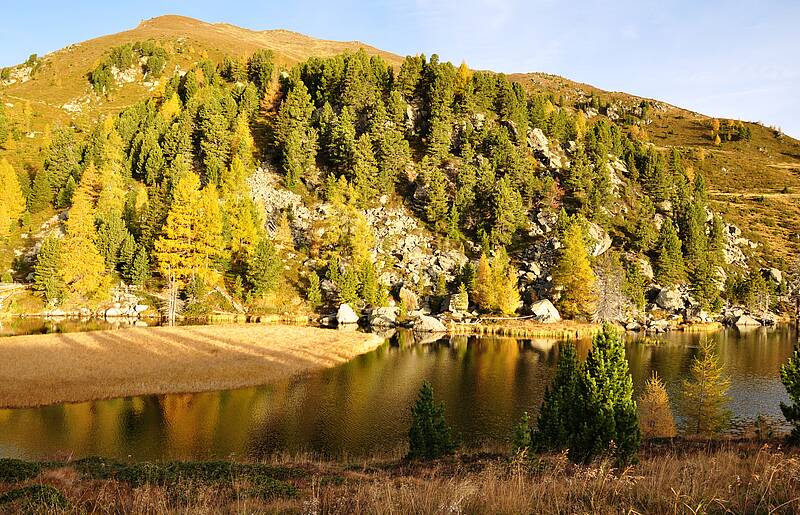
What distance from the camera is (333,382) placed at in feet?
136

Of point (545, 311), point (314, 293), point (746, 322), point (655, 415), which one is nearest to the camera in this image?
point (655, 415)

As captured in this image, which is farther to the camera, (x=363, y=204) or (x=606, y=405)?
(x=363, y=204)

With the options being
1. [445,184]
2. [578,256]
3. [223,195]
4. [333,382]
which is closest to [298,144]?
[223,195]

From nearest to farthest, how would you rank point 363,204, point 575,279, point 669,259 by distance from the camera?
1. point 575,279
2. point 669,259
3. point 363,204

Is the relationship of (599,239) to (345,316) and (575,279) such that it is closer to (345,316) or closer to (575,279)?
(575,279)

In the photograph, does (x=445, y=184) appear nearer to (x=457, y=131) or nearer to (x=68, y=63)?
(x=457, y=131)

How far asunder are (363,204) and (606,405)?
87222mm

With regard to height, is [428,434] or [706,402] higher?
[428,434]

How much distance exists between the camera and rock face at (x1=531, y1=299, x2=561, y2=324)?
81.6 metres

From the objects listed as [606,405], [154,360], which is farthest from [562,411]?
[154,360]

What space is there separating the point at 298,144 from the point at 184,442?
284 ft

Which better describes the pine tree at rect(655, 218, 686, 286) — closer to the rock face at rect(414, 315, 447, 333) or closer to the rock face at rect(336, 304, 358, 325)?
the rock face at rect(414, 315, 447, 333)

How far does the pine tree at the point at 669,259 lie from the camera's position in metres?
94.2

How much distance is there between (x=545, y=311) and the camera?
272ft
